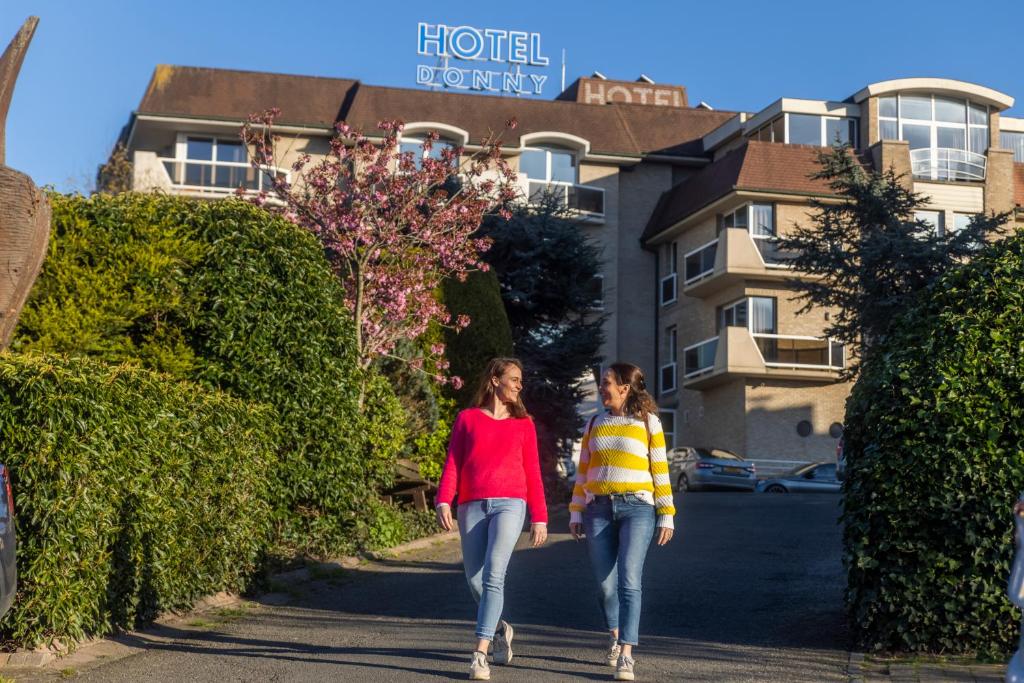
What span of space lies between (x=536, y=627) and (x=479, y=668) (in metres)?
2.61

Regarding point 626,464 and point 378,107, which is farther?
point 378,107

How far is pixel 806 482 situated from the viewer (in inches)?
1574

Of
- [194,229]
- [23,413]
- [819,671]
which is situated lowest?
[819,671]

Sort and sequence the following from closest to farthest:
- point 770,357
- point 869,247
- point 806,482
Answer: point 869,247 < point 806,482 < point 770,357

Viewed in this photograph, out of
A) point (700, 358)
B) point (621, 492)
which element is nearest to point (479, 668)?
point (621, 492)

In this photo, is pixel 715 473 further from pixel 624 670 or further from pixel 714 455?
Answer: pixel 624 670

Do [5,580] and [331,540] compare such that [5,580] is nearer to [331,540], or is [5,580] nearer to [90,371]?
[90,371]

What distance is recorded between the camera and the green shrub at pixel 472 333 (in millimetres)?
22781

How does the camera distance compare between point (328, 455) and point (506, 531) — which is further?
point (328, 455)

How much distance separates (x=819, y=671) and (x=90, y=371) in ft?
16.0

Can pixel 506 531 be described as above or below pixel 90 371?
below

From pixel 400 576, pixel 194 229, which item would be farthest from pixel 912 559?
pixel 194 229

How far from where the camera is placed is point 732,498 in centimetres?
2988

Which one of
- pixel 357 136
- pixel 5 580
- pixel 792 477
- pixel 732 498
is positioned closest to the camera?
pixel 5 580
